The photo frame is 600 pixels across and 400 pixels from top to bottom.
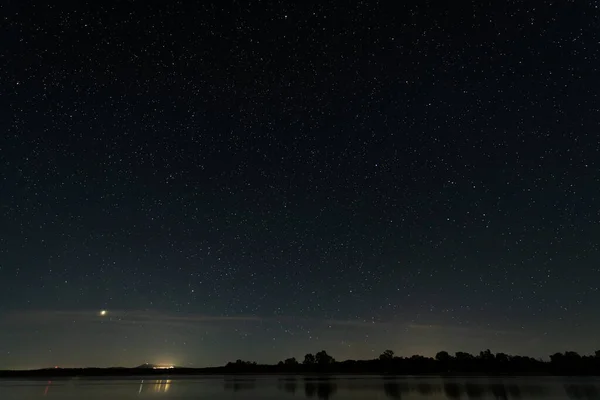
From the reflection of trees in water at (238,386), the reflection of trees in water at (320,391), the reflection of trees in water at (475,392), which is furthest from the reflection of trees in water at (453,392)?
the reflection of trees in water at (238,386)

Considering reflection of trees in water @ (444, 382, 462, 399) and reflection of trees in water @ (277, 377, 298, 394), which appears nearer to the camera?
reflection of trees in water @ (444, 382, 462, 399)

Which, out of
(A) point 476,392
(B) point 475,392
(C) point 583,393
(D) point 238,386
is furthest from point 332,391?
(C) point 583,393

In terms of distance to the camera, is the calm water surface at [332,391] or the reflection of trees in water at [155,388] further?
the reflection of trees in water at [155,388]

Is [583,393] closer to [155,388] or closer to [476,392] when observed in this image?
[476,392]

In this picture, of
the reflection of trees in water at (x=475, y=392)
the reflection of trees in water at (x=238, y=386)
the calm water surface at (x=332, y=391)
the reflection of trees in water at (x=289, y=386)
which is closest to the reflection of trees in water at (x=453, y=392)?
the calm water surface at (x=332, y=391)

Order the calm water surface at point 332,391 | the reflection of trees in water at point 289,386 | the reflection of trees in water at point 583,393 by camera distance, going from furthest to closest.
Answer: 1. the reflection of trees in water at point 289,386
2. the calm water surface at point 332,391
3. the reflection of trees in water at point 583,393

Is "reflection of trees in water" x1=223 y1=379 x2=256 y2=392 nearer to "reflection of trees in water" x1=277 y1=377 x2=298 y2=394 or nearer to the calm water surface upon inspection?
the calm water surface

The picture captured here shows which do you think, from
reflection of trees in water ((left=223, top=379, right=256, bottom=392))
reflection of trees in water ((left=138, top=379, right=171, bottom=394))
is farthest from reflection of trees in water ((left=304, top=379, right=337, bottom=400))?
reflection of trees in water ((left=138, top=379, right=171, bottom=394))

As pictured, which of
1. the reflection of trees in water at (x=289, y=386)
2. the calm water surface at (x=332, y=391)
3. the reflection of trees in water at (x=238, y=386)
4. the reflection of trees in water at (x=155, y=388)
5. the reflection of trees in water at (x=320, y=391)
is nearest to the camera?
the calm water surface at (x=332, y=391)

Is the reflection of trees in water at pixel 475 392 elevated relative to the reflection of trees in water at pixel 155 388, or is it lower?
lower

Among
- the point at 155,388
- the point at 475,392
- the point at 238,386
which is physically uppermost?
the point at 238,386

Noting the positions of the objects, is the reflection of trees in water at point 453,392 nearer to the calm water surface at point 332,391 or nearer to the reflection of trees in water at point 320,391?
the calm water surface at point 332,391

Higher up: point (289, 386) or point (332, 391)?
point (289, 386)

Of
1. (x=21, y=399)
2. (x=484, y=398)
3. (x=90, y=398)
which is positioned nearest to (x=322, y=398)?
(x=484, y=398)
